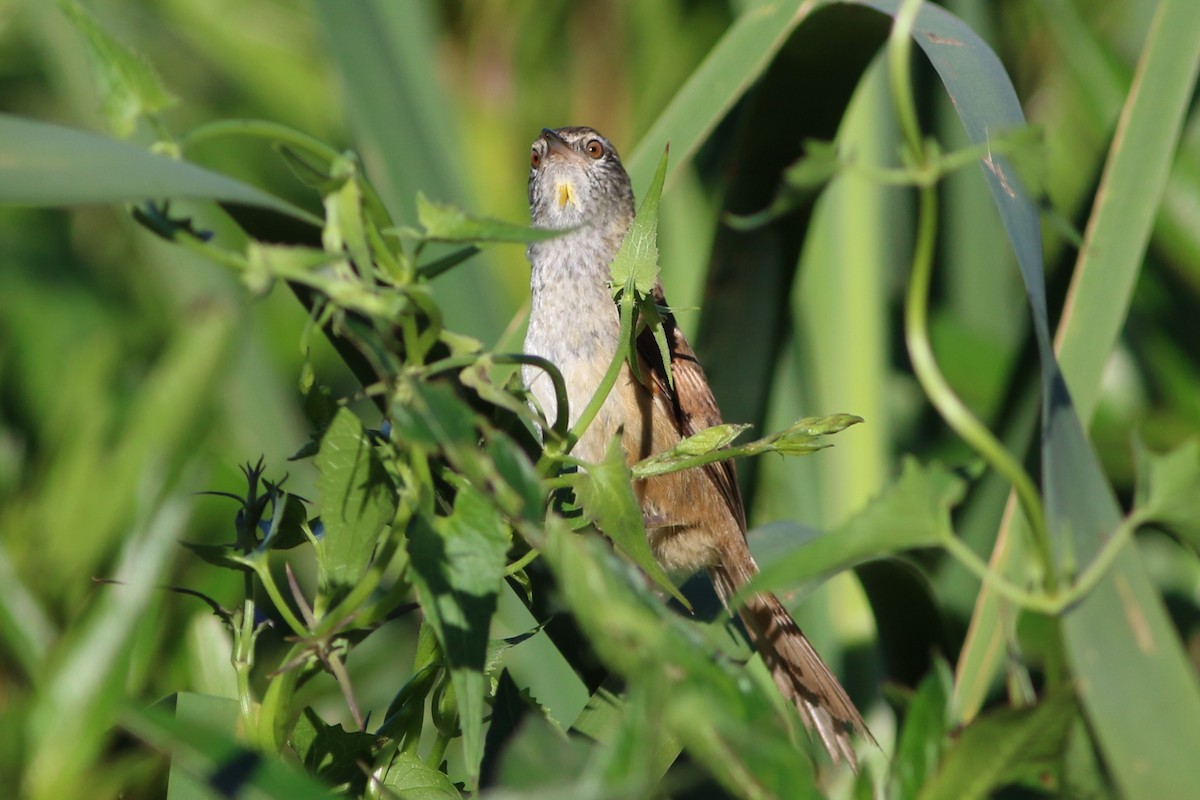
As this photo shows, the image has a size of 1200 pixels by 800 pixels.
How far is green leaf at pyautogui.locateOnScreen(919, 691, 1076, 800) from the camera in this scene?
3.31 feet

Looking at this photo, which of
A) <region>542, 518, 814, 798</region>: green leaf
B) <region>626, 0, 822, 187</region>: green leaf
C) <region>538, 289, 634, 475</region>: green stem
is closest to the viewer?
<region>542, 518, 814, 798</region>: green leaf

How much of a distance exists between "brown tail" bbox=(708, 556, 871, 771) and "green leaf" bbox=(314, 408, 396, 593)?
121 centimetres

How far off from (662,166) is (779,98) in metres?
1.13

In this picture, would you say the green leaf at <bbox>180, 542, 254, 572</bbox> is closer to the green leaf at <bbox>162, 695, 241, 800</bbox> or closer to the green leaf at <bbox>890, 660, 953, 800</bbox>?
the green leaf at <bbox>162, 695, 241, 800</bbox>

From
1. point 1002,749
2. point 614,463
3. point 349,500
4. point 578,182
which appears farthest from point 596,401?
point 578,182

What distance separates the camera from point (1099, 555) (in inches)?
50.9

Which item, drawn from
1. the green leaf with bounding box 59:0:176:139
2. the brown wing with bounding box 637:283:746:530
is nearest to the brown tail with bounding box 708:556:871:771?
the brown wing with bounding box 637:283:746:530

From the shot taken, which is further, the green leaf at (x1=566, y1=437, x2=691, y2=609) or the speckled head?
the speckled head

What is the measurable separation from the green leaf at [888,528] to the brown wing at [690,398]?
1571 mm

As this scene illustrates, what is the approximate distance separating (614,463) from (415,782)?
438mm

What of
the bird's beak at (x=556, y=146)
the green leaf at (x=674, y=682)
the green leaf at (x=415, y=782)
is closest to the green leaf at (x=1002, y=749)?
the green leaf at (x=674, y=682)

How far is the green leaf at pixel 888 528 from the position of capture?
1.04m

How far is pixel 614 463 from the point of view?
1.14 m

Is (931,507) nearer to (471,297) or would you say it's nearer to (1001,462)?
(1001,462)
